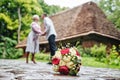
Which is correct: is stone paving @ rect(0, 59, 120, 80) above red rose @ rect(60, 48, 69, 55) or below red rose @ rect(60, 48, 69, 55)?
below

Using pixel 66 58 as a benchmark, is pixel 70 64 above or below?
below

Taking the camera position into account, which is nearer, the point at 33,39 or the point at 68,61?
the point at 68,61

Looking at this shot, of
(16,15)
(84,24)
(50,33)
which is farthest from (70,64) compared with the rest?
(16,15)

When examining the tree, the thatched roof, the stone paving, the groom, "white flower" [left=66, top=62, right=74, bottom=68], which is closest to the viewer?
the stone paving

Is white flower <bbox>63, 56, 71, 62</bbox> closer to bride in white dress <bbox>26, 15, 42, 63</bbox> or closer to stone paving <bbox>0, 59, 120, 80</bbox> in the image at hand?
stone paving <bbox>0, 59, 120, 80</bbox>

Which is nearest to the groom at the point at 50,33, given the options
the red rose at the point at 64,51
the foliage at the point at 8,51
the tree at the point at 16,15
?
the red rose at the point at 64,51

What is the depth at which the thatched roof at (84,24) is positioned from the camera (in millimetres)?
24822

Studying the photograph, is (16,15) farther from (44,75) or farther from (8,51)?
(44,75)

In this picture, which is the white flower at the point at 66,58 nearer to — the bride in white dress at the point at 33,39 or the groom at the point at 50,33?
the groom at the point at 50,33

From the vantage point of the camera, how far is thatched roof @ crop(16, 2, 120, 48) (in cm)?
2482

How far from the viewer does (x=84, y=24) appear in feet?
84.8

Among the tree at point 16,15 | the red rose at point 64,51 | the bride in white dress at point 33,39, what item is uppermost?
the tree at point 16,15

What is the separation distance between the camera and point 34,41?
37.3 ft

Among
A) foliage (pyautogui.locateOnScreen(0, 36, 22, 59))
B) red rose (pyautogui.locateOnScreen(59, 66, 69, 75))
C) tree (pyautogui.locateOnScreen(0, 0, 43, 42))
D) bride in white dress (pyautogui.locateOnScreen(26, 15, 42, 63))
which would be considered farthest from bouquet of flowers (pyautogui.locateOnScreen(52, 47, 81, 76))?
tree (pyautogui.locateOnScreen(0, 0, 43, 42))
